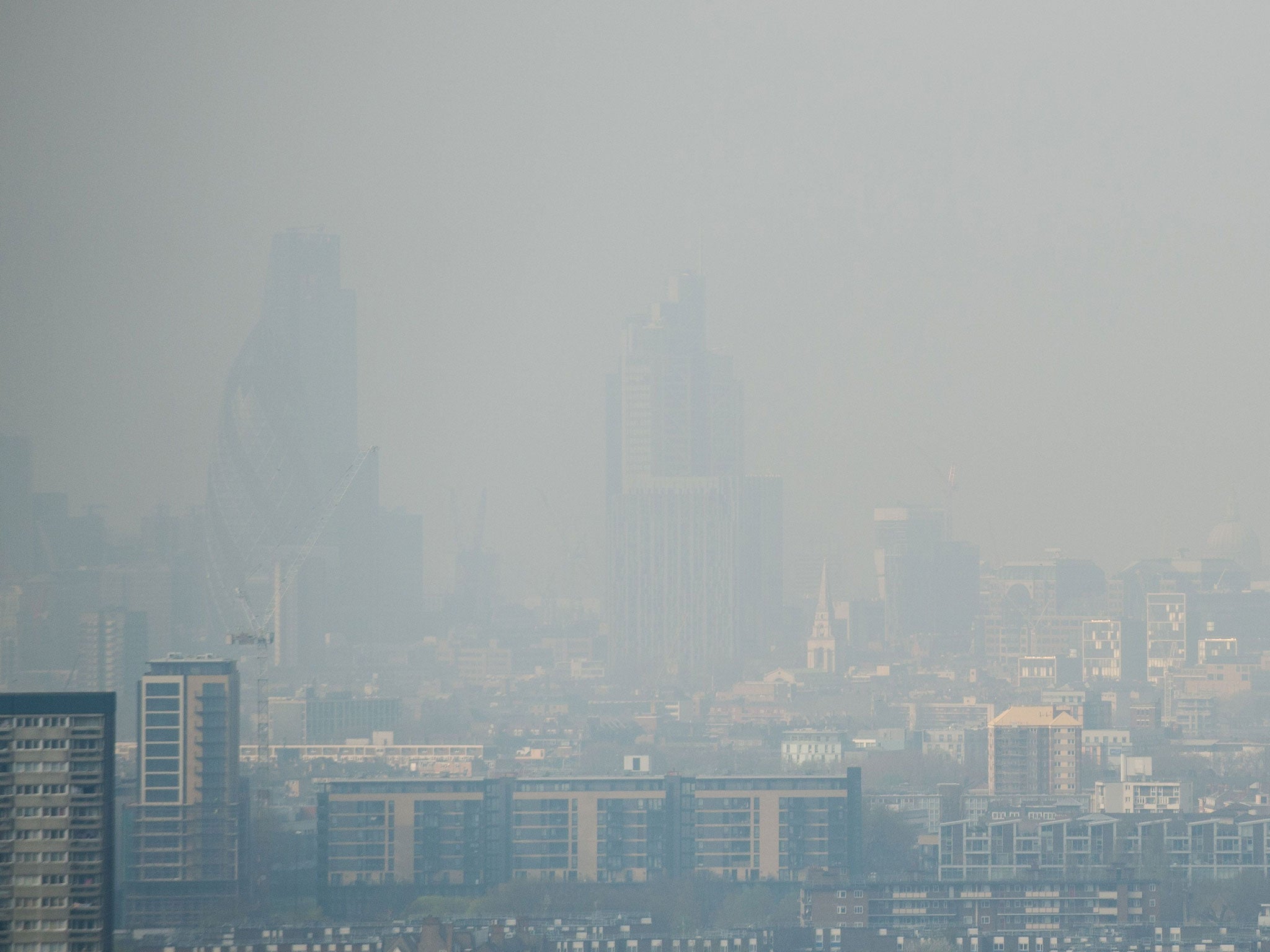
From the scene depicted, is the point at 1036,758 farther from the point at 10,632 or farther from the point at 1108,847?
the point at 10,632

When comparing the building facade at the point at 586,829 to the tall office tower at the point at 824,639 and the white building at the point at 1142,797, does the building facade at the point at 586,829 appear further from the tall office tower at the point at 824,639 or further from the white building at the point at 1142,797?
the tall office tower at the point at 824,639

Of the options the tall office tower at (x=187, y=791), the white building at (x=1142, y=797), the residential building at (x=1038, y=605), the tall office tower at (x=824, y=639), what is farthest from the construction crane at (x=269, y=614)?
the residential building at (x=1038, y=605)

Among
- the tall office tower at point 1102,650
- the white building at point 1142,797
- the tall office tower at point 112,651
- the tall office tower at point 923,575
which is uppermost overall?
the tall office tower at point 923,575

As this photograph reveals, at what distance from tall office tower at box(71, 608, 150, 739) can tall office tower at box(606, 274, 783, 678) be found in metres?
26.9

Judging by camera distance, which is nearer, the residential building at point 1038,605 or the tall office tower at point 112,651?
the tall office tower at point 112,651

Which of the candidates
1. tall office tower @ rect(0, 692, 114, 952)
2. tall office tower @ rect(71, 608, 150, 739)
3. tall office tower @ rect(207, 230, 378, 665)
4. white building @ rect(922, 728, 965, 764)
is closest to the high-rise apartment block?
tall office tower @ rect(207, 230, 378, 665)

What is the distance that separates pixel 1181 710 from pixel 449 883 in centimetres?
3577

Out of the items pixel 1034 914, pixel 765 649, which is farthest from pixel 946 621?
pixel 1034 914

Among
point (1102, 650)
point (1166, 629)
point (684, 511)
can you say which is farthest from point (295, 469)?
point (1166, 629)

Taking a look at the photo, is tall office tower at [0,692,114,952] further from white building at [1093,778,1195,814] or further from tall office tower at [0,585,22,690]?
tall office tower at [0,585,22,690]

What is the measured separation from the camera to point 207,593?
83062 mm

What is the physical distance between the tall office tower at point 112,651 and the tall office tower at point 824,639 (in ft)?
85.1

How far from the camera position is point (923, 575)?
100875 mm

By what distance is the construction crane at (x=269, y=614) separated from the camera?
5038 cm
